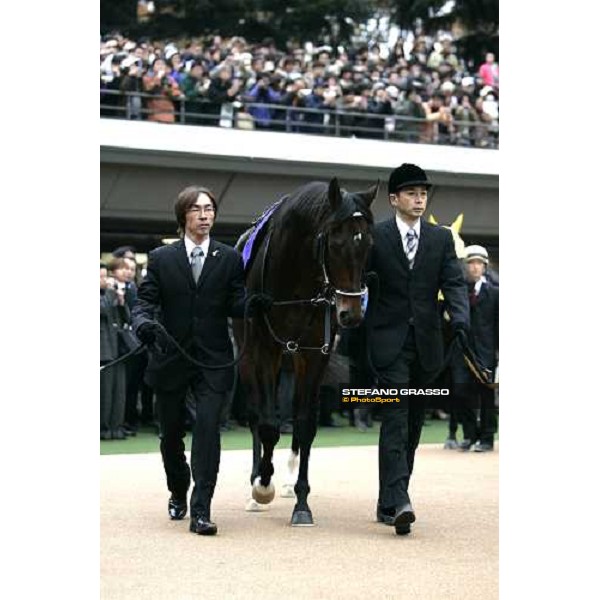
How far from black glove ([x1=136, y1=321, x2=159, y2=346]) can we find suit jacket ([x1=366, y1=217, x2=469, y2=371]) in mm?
1332

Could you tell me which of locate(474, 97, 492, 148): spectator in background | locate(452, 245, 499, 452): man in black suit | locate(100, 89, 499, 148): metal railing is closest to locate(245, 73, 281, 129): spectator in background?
locate(100, 89, 499, 148): metal railing

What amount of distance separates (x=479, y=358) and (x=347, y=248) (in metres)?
6.75

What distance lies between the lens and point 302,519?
959 centimetres

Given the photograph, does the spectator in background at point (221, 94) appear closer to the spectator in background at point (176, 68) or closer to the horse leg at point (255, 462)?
the spectator in background at point (176, 68)

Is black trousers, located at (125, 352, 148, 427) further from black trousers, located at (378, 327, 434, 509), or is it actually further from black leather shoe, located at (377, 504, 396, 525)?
black trousers, located at (378, 327, 434, 509)

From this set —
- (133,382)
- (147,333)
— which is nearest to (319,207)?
(147,333)

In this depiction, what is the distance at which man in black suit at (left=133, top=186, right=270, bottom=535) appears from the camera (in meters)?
9.13

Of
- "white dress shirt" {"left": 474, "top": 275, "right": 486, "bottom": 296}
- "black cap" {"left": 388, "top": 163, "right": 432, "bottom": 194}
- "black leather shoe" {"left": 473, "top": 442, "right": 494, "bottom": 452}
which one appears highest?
"black cap" {"left": 388, "top": 163, "right": 432, "bottom": 194}

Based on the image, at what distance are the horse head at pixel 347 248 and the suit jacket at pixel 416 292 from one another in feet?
0.68

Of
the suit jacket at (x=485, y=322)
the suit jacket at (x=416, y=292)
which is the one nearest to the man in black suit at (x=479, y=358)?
the suit jacket at (x=485, y=322)

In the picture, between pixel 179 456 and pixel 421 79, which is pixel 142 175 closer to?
pixel 421 79
